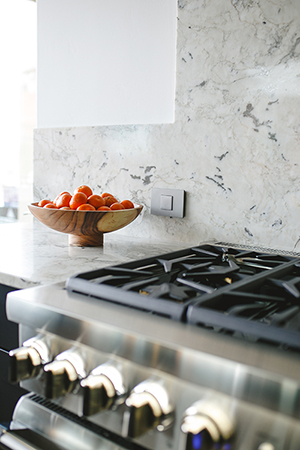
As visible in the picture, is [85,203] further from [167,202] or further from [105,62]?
[105,62]

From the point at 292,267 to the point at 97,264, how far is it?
51 centimetres

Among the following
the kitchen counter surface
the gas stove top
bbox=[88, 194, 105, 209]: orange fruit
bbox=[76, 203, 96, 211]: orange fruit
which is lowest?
the kitchen counter surface

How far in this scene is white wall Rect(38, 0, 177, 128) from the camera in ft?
4.99

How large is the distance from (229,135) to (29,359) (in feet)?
3.07

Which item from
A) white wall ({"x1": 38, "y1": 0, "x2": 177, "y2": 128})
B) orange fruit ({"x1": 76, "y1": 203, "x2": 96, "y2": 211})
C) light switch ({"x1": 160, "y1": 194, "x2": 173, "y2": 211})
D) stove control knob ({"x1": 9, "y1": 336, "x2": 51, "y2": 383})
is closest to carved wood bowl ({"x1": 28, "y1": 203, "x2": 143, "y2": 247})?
orange fruit ({"x1": 76, "y1": 203, "x2": 96, "y2": 211})

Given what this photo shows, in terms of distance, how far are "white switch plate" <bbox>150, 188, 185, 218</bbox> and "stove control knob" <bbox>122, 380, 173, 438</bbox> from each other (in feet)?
3.03

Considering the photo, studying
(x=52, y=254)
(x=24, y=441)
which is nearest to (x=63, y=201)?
(x=52, y=254)

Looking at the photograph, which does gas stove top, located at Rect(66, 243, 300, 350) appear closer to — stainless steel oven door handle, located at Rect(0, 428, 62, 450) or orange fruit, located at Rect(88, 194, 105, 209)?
stainless steel oven door handle, located at Rect(0, 428, 62, 450)

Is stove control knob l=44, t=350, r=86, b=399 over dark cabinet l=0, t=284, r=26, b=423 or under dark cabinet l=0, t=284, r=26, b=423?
over

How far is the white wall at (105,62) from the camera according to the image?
1.52 metres

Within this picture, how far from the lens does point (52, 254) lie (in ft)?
4.10

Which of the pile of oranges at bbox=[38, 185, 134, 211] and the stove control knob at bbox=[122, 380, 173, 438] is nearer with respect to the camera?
the stove control knob at bbox=[122, 380, 173, 438]

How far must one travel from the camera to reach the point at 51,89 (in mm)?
1871

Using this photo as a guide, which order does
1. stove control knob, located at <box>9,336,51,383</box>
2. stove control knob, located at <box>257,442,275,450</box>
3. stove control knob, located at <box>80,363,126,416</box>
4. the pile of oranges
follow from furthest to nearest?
the pile of oranges, stove control knob, located at <box>9,336,51,383</box>, stove control knob, located at <box>80,363,126,416</box>, stove control knob, located at <box>257,442,275,450</box>
